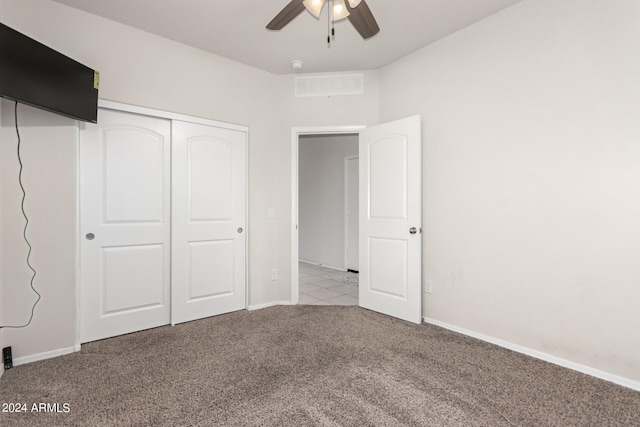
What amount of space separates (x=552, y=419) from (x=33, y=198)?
352 cm

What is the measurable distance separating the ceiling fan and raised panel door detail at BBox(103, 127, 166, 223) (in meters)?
1.60

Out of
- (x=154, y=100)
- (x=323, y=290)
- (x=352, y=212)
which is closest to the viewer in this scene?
(x=154, y=100)

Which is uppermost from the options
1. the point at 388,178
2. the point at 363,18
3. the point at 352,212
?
the point at 363,18

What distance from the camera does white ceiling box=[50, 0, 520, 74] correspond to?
7.88 ft

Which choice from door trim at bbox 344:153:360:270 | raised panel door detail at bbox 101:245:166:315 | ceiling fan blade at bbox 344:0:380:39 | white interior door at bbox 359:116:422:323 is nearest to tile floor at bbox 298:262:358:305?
door trim at bbox 344:153:360:270

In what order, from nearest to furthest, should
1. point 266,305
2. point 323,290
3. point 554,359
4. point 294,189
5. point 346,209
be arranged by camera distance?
1. point 554,359
2. point 266,305
3. point 294,189
4. point 323,290
5. point 346,209

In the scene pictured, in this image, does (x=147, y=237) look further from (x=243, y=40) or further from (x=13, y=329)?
(x=243, y=40)

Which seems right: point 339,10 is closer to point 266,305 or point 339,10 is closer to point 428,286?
point 428,286

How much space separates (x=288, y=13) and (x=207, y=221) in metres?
2.05

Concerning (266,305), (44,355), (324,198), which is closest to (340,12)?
(266,305)

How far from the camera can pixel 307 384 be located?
193cm

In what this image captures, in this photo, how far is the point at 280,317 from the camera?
3.16m

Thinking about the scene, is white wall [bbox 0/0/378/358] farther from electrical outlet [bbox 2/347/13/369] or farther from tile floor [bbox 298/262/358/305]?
tile floor [bbox 298/262/358/305]

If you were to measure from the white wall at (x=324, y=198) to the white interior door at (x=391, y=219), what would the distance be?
2.29 meters
